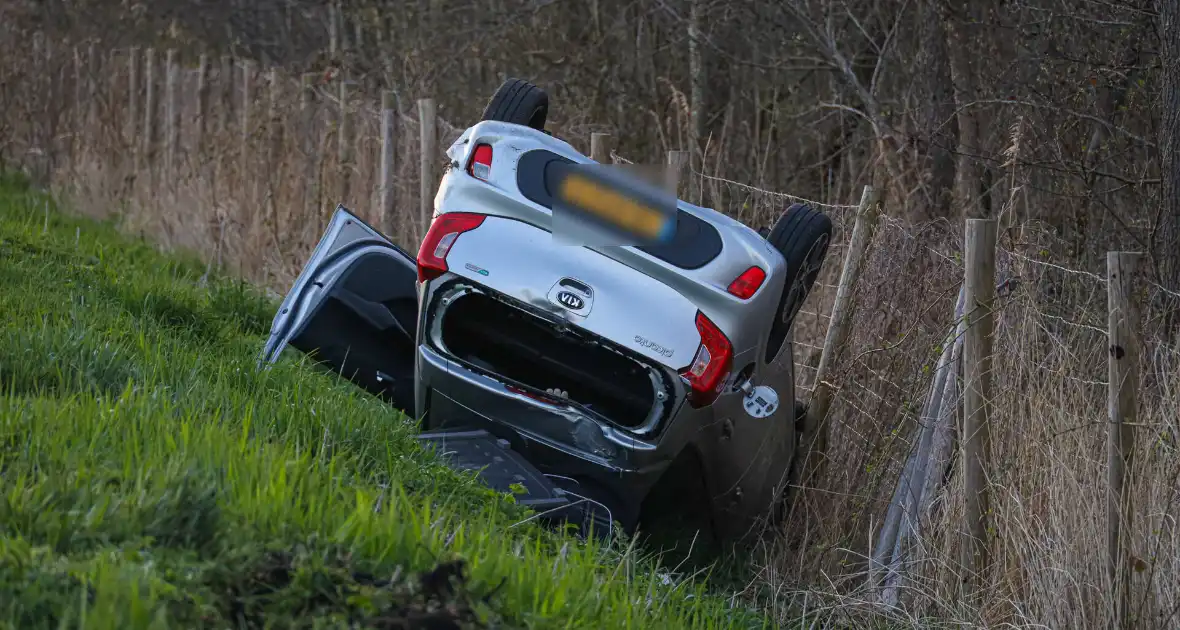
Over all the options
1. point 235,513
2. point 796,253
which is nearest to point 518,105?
point 796,253

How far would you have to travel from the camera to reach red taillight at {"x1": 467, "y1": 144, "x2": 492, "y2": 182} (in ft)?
18.3

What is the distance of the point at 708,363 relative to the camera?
17.0ft

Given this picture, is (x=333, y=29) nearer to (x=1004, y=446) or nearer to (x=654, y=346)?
(x=654, y=346)

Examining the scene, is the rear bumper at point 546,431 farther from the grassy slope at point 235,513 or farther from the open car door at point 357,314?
the open car door at point 357,314

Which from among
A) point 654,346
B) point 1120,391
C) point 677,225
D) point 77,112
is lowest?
point 1120,391

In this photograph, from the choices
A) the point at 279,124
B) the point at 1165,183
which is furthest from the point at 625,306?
the point at 279,124

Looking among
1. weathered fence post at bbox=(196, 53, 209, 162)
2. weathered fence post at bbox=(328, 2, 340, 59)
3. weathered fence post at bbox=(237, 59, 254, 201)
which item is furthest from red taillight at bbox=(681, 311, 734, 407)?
weathered fence post at bbox=(328, 2, 340, 59)

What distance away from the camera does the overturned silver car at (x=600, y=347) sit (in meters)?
5.19

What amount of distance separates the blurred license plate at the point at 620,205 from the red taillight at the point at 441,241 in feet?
1.27

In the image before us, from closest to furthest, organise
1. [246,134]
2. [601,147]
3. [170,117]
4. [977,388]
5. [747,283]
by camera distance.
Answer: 1. [747,283]
2. [977,388]
3. [601,147]
4. [246,134]
5. [170,117]

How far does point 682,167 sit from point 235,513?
441cm

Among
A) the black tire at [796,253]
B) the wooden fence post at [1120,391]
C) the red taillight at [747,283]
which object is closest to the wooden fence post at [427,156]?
the black tire at [796,253]

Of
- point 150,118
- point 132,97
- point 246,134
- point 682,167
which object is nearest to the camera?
point 682,167

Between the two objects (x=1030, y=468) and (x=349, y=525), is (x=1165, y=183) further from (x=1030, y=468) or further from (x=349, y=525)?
(x=349, y=525)
